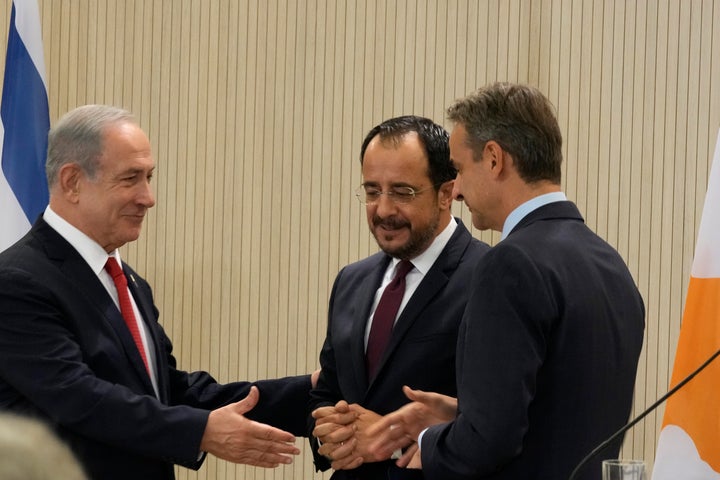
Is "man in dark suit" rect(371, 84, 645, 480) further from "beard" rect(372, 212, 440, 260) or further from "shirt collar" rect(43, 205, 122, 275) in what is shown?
"shirt collar" rect(43, 205, 122, 275)

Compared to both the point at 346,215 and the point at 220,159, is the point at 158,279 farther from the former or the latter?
the point at 346,215

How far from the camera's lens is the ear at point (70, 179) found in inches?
124

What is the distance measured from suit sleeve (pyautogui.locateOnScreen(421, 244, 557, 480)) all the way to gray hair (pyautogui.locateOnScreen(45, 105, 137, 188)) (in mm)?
1365

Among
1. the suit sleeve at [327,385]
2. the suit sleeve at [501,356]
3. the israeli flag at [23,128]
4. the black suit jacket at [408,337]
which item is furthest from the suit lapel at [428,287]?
the israeli flag at [23,128]

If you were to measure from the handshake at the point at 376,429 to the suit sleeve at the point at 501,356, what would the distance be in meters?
0.29

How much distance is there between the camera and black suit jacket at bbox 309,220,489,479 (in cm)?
290

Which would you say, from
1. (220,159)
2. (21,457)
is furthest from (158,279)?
(21,457)

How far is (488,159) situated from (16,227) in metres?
2.54

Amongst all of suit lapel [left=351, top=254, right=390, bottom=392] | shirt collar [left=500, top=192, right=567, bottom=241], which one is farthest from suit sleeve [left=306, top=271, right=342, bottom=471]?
shirt collar [left=500, top=192, right=567, bottom=241]

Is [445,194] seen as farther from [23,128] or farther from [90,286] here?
[23,128]

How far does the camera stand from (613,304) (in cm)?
242

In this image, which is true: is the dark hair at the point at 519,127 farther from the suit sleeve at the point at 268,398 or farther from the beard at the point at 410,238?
the suit sleeve at the point at 268,398

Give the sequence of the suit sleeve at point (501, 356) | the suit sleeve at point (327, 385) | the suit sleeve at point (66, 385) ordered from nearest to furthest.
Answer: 1. the suit sleeve at point (501, 356)
2. the suit sleeve at point (66, 385)
3. the suit sleeve at point (327, 385)

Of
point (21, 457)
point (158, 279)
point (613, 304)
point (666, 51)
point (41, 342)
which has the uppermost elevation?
point (666, 51)
